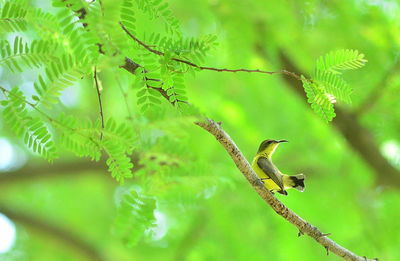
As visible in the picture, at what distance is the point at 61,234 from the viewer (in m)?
6.59

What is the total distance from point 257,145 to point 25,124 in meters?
3.99

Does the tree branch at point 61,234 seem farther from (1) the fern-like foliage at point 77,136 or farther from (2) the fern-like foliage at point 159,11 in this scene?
(2) the fern-like foliage at point 159,11

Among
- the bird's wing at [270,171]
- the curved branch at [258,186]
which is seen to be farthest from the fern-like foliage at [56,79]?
the bird's wing at [270,171]

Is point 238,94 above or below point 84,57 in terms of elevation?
above

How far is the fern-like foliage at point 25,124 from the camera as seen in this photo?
1.51 m

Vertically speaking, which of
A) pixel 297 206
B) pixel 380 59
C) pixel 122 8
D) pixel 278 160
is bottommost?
pixel 122 8

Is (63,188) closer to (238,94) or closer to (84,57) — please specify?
(238,94)

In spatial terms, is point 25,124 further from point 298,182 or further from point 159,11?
point 298,182

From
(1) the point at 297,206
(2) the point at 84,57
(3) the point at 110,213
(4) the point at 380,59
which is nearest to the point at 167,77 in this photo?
(2) the point at 84,57

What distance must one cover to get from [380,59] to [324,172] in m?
2.00

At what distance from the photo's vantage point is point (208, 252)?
5141 millimetres

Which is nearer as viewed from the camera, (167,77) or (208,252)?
(167,77)

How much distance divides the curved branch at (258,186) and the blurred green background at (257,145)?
173cm

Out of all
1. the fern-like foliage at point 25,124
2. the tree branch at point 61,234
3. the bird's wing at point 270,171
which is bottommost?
the tree branch at point 61,234
